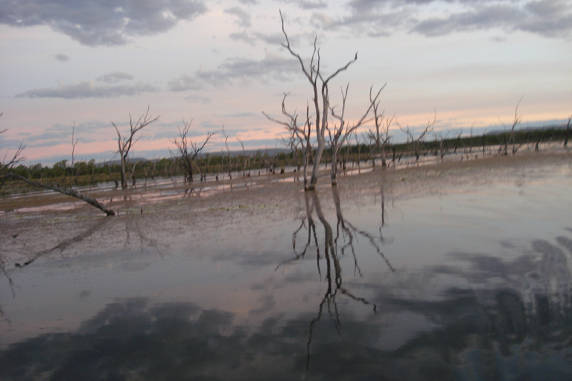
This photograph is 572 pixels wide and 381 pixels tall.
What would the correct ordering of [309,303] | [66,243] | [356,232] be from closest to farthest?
[309,303], [356,232], [66,243]

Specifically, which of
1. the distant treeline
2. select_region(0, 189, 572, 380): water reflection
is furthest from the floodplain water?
the distant treeline

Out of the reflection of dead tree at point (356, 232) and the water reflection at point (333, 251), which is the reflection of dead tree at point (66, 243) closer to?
the water reflection at point (333, 251)

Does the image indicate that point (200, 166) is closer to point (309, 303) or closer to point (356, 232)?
point (356, 232)

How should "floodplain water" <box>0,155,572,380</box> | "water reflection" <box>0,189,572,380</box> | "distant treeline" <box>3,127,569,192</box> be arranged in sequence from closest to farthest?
1. "water reflection" <box>0,189,572,380</box>
2. "floodplain water" <box>0,155,572,380</box>
3. "distant treeline" <box>3,127,569,192</box>

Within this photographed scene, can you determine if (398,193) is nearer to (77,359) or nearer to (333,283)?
(333,283)

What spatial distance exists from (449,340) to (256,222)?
6.17 metres

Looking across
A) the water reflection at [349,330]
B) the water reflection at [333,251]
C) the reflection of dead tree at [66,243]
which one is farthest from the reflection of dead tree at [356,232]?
the reflection of dead tree at [66,243]

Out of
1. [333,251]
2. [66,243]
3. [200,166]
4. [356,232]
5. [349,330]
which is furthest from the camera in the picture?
[200,166]

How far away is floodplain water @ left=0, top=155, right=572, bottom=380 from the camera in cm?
307

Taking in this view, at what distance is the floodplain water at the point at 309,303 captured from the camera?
10.1 ft

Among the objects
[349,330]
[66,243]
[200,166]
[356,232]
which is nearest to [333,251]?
[356,232]

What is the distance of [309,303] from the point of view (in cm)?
419

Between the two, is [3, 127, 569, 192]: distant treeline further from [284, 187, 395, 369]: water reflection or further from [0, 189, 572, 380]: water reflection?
[0, 189, 572, 380]: water reflection

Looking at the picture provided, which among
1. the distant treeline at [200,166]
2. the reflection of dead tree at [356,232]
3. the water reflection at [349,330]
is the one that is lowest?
the water reflection at [349,330]
